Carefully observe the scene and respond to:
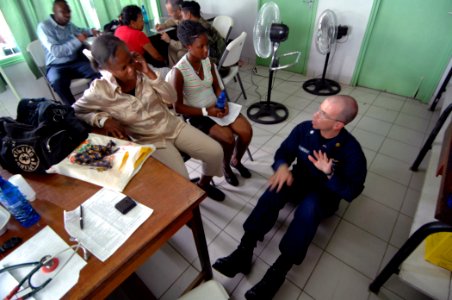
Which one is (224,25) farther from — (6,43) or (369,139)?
(6,43)

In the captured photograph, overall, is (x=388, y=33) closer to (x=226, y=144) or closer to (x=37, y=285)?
(x=226, y=144)

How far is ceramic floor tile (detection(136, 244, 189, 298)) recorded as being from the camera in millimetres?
1308

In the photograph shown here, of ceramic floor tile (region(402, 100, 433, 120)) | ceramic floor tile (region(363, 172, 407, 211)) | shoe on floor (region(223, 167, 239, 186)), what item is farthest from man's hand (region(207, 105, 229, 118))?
ceramic floor tile (region(402, 100, 433, 120))

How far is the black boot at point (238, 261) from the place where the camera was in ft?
4.07

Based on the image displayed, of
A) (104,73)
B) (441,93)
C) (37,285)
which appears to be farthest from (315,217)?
(441,93)

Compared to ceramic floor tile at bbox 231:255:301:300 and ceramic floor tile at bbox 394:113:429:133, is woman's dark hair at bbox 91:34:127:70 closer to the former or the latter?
ceramic floor tile at bbox 231:255:301:300

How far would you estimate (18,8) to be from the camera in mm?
2576

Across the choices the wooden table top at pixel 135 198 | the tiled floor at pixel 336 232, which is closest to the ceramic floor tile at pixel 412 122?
the tiled floor at pixel 336 232

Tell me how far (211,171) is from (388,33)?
257 cm

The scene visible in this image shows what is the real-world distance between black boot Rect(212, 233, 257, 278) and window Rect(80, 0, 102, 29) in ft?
11.5

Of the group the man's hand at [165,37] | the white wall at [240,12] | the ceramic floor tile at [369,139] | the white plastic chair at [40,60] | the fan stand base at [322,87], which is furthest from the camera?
the white wall at [240,12]

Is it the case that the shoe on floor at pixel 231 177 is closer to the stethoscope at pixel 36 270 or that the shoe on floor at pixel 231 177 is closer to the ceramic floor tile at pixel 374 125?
the stethoscope at pixel 36 270

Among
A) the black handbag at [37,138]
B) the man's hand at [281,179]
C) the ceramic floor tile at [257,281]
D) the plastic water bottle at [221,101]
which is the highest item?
the black handbag at [37,138]

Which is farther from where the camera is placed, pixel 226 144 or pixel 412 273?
pixel 226 144
